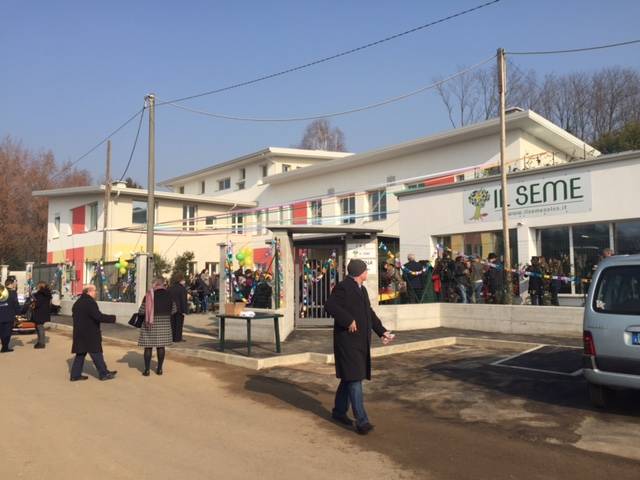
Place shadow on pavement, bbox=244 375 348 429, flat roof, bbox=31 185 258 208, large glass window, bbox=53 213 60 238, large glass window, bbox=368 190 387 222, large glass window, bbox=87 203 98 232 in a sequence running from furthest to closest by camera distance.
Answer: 1. large glass window, bbox=53 213 60 238
2. large glass window, bbox=87 203 98 232
3. flat roof, bbox=31 185 258 208
4. large glass window, bbox=368 190 387 222
5. shadow on pavement, bbox=244 375 348 429

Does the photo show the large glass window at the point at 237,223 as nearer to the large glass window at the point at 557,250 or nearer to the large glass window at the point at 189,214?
the large glass window at the point at 189,214

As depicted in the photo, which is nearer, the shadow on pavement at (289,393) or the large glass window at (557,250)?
the shadow on pavement at (289,393)

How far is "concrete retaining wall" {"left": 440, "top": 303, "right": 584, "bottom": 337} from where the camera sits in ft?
45.3

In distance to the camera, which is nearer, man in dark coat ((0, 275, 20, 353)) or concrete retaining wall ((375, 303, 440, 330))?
man in dark coat ((0, 275, 20, 353))

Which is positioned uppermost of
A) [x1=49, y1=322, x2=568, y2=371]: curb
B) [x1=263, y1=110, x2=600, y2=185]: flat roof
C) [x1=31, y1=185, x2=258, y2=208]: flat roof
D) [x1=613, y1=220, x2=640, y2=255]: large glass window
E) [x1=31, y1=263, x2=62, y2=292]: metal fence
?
[x1=263, y1=110, x2=600, y2=185]: flat roof

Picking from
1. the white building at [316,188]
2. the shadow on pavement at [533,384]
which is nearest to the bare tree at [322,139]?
the white building at [316,188]

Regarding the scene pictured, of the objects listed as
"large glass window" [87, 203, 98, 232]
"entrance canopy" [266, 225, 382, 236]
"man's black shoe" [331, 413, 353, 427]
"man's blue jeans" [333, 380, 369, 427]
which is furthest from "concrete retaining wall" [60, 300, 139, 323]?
"man's blue jeans" [333, 380, 369, 427]

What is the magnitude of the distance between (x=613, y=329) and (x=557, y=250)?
1190 cm

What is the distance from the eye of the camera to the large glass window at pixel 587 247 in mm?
16391

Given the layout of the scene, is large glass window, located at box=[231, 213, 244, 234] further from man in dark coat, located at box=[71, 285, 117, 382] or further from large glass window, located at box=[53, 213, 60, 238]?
man in dark coat, located at box=[71, 285, 117, 382]

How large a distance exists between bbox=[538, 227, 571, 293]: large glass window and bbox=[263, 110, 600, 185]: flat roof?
4778mm

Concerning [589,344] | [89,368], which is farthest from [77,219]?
[589,344]

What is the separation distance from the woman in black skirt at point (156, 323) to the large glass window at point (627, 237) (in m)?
12.6

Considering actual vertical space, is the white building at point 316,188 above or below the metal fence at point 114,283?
above
